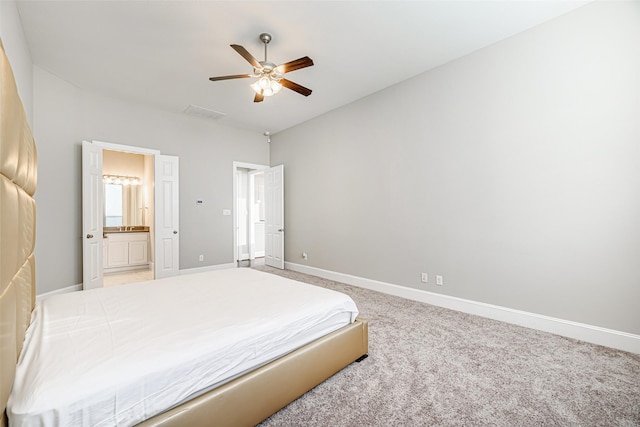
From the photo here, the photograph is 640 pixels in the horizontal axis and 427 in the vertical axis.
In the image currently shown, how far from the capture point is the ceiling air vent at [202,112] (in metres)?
4.81

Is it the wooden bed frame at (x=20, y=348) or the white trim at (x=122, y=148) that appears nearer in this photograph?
the wooden bed frame at (x=20, y=348)

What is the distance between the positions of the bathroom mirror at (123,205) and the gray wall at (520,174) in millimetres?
5187

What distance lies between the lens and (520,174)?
9.53 ft

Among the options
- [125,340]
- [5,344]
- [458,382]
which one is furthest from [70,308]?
[458,382]

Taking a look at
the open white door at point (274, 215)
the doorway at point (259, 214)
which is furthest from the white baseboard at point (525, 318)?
the doorway at point (259, 214)

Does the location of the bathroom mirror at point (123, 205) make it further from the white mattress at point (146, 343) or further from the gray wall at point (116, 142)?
the white mattress at point (146, 343)

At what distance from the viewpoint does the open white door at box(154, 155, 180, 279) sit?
4762 millimetres

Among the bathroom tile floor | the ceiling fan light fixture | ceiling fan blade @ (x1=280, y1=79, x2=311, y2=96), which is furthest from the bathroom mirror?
ceiling fan blade @ (x1=280, y1=79, x2=311, y2=96)

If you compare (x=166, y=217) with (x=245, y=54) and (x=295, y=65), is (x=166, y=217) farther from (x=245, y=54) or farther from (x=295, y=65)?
(x=295, y=65)

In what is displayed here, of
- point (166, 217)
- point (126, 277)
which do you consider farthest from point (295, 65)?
point (126, 277)

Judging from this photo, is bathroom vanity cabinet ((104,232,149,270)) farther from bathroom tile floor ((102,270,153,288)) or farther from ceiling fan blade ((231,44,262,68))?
ceiling fan blade ((231,44,262,68))

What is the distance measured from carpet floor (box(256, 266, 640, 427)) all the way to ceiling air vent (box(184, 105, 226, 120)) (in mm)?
4539

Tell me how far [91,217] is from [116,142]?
1321 millimetres

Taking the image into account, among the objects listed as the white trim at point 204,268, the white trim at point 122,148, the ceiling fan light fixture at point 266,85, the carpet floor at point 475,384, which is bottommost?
the carpet floor at point 475,384
